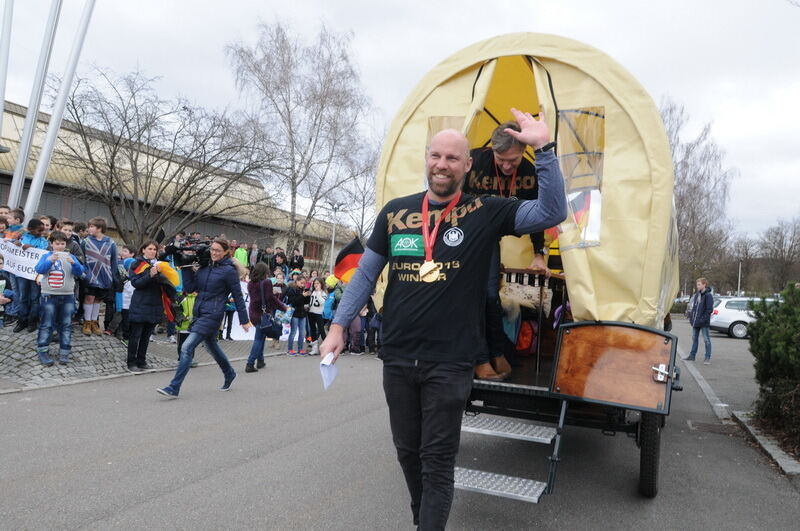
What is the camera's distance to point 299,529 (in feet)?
11.7

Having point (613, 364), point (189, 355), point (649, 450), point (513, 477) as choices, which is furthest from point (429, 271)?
point (189, 355)

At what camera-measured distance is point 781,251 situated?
6153 cm

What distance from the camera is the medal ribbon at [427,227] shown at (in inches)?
116

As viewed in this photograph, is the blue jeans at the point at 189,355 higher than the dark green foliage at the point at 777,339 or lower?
lower

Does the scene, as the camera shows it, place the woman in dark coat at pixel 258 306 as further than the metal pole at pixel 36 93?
No

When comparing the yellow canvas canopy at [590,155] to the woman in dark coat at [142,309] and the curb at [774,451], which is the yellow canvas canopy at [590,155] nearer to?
the curb at [774,451]

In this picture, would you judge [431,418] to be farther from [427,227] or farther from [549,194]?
[549,194]

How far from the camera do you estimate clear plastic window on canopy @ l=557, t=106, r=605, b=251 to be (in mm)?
4109

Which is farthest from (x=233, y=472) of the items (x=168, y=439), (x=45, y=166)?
(x=45, y=166)

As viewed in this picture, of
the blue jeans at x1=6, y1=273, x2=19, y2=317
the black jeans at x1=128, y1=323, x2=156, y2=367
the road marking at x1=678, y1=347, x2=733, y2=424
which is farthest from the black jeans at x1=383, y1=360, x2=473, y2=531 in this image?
the blue jeans at x1=6, y1=273, x2=19, y2=317

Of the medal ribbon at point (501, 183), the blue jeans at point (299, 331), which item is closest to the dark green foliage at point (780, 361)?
the medal ribbon at point (501, 183)

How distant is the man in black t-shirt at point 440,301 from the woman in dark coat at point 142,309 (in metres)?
6.60

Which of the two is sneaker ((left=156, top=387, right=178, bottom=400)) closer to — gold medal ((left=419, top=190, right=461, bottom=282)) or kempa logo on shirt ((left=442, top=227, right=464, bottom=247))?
gold medal ((left=419, top=190, right=461, bottom=282))

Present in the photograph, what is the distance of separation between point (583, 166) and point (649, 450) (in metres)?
2.00
